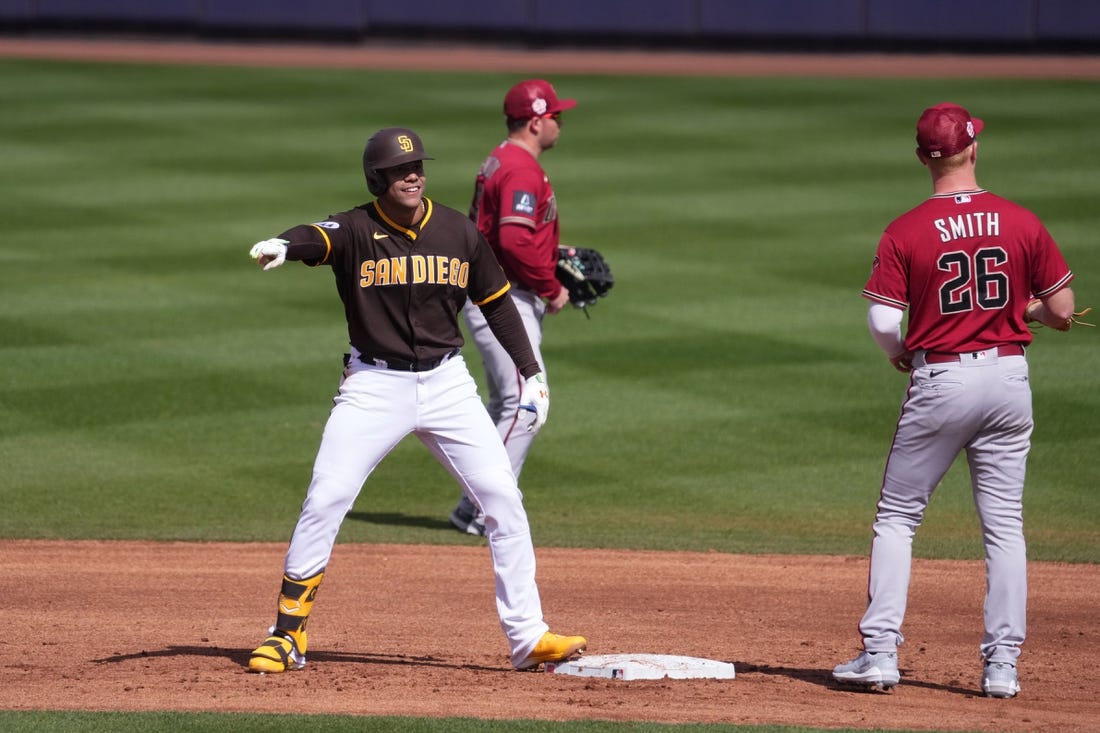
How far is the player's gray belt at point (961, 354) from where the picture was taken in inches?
219

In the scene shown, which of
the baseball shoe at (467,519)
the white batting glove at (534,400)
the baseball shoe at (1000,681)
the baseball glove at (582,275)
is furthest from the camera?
the baseball glove at (582,275)

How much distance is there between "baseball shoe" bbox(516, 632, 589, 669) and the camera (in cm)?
597

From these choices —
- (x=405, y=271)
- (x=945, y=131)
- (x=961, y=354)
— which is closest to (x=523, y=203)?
(x=405, y=271)

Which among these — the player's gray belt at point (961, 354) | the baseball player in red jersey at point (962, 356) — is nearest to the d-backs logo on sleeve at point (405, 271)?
the baseball player in red jersey at point (962, 356)

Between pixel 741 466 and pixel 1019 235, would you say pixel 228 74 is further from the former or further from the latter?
pixel 1019 235

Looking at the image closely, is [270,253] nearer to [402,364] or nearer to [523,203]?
[402,364]

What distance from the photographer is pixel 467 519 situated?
8766 mm

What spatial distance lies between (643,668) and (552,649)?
36 centimetres

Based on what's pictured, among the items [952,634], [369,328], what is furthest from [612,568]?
[369,328]

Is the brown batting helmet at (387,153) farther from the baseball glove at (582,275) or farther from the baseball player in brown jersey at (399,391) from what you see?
the baseball glove at (582,275)

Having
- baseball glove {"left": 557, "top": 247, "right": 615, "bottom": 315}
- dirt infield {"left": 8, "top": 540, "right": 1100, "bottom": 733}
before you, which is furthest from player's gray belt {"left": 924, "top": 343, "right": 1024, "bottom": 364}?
baseball glove {"left": 557, "top": 247, "right": 615, "bottom": 315}

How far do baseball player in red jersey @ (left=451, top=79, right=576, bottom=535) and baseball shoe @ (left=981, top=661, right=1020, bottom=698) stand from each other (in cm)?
316

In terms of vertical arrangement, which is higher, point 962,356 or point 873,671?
point 962,356

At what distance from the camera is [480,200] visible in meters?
8.55
